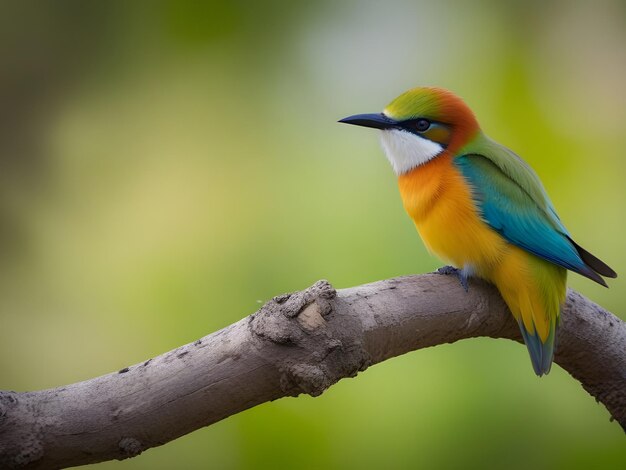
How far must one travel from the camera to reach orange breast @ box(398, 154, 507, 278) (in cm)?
196

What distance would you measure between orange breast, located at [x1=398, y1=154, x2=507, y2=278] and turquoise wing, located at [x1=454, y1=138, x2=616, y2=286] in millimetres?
25

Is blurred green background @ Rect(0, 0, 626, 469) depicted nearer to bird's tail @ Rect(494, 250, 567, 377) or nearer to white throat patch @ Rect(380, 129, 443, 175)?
white throat patch @ Rect(380, 129, 443, 175)

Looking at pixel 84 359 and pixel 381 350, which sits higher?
pixel 381 350

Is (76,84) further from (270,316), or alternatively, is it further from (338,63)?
(270,316)

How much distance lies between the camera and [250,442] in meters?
2.70

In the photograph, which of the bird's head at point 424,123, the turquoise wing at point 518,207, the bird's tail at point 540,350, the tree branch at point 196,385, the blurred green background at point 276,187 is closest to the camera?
the tree branch at point 196,385

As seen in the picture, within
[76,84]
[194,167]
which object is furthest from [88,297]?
[76,84]

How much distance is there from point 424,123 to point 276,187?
2.77 ft

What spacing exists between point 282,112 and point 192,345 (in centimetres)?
161

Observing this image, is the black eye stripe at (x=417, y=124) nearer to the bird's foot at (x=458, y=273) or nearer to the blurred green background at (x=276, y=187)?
the bird's foot at (x=458, y=273)

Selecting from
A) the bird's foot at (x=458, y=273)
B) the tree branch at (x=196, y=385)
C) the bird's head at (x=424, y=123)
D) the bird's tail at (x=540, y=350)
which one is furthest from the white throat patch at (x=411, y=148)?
the tree branch at (x=196, y=385)

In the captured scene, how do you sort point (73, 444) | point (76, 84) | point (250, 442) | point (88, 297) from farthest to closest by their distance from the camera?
1. point (76, 84)
2. point (88, 297)
3. point (250, 442)
4. point (73, 444)

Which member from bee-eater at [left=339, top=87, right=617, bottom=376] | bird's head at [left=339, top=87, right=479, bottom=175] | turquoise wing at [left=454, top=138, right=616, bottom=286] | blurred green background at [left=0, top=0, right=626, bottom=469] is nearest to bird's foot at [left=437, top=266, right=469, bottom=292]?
bee-eater at [left=339, top=87, right=617, bottom=376]

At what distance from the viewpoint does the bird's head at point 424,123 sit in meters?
2.11
